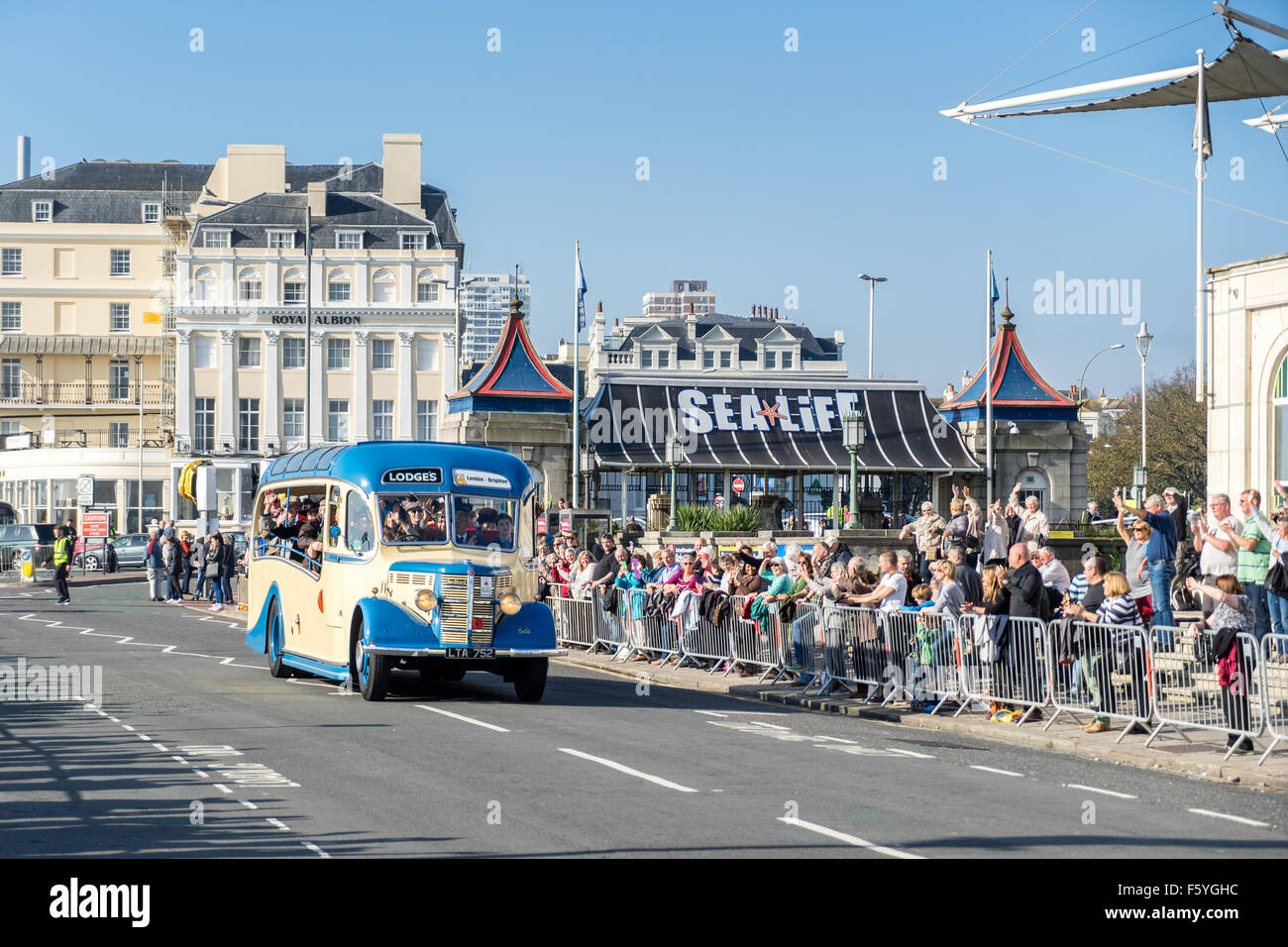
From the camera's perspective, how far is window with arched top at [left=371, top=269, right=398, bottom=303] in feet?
281

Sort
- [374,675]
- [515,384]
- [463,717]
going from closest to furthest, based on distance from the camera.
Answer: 1. [463,717]
2. [374,675]
3. [515,384]

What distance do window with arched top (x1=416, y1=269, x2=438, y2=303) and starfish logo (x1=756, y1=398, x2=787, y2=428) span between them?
37673 mm

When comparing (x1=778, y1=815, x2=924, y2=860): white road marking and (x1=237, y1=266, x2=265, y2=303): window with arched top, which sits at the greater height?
(x1=237, y1=266, x2=265, y2=303): window with arched top

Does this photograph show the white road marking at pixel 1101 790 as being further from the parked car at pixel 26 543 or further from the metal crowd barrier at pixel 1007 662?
the parked car at pixel 26 543

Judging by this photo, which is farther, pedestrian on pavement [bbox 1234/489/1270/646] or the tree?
the tree

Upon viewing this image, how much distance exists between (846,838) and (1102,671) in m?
6.50

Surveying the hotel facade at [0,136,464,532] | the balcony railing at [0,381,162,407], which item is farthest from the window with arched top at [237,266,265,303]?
the balcony railing at [0,381,162,407]

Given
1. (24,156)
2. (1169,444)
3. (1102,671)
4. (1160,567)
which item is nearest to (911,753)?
(1102,671)

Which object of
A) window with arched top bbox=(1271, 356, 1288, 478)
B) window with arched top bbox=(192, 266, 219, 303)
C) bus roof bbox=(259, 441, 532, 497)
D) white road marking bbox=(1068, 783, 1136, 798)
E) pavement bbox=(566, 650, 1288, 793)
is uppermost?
window with arched top bbox=(192, 266, 219, 303)

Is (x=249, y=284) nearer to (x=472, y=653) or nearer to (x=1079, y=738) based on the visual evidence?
(x=472, y=653)

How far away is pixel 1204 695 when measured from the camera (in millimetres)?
14281

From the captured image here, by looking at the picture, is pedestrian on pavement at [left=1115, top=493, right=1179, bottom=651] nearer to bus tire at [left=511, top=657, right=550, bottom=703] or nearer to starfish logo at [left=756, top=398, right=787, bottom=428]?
bus tire at [left=511, top=657, right=550, bottom=703]

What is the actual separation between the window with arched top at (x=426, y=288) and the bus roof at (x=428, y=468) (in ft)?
222

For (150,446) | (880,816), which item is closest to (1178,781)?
(880,816)
